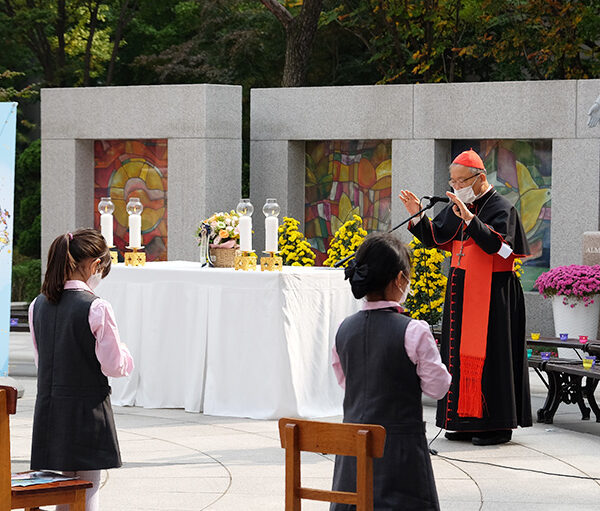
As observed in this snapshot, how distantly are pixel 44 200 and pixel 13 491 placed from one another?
498 inches

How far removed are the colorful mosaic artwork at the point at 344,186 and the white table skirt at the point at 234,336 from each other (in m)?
5.90

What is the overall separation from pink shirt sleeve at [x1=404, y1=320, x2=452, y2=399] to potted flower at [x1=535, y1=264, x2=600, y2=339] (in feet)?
29.7

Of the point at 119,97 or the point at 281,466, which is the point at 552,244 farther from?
the point at 281,466

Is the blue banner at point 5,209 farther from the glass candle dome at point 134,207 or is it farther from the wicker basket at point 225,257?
the wicker basket at point 225,257

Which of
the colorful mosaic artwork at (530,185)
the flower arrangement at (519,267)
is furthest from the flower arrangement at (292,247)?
the colorful mosaic artwork at (530,185)

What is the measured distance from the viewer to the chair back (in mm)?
4680

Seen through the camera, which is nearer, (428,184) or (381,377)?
(381,377)

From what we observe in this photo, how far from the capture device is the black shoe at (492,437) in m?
8.53

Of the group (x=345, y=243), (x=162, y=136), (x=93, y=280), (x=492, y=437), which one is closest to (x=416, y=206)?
(x=492, y=437)

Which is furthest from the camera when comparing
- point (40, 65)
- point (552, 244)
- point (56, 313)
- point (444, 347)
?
point (40, 65)

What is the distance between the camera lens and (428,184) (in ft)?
48.9

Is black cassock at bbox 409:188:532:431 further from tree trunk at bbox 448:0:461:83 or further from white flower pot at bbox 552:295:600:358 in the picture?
tree trunk at bbox 448:0:461:83

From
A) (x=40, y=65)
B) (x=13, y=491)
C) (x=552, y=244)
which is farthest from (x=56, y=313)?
(x=40, y=65)

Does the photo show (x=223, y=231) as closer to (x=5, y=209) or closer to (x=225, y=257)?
(x=225, y=257)
